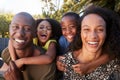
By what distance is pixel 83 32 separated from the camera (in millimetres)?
2512

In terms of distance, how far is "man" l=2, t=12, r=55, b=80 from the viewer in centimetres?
232

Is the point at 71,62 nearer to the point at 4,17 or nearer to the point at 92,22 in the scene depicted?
the point at 92,22

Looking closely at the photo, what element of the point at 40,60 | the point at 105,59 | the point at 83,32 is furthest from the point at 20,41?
the point at 105,59

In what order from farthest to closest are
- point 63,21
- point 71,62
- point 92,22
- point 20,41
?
point 63,21 → point 71,62 → point 92,22 → point 20,41

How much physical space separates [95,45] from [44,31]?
2.28ft

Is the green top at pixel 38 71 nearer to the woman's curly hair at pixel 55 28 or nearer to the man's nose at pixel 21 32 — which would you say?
the man's nose at pixel 21 32

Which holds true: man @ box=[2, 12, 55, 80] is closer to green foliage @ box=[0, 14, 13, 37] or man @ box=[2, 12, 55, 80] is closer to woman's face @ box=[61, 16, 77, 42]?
woman's face @ box=[61, 16, 77, 42]

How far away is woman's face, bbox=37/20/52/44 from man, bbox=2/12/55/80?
0.45 metres

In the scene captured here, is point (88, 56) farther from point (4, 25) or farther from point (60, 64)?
point (4, 25)

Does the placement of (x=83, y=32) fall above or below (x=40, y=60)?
above

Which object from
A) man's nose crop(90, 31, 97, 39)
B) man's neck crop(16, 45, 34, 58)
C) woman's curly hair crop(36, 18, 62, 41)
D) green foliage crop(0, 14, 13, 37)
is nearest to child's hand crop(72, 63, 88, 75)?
man's nose crop(90, 31, 97, 39)

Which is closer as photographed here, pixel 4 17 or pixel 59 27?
pixel 59 27

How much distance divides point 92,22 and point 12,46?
1.99ft

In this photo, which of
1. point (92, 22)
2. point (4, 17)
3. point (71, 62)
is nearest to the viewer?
point (92, 22)
